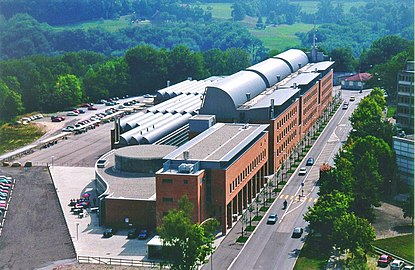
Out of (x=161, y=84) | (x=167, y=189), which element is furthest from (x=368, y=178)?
(x=161, y=84)

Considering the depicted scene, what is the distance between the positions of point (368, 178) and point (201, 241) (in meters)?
15.0

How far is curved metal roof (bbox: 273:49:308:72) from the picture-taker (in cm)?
7962

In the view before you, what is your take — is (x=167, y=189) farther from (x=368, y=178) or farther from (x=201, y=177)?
(x=368, y=178)

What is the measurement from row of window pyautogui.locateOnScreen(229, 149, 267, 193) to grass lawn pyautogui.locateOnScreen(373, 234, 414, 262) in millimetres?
9022

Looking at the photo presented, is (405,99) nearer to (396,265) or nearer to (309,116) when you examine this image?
(309,116)

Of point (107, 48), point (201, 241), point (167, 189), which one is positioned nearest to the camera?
point (201, 241)

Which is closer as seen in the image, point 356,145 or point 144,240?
point 144,240

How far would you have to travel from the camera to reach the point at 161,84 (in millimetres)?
105438

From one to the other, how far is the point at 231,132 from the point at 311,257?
47.6 feet

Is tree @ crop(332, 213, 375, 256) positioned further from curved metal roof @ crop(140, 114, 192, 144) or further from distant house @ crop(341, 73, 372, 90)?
distant house @ crop(341, 73, 372, 90)

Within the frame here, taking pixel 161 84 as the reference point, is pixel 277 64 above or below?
above

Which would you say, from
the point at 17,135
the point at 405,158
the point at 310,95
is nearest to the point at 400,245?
the point at 405,158

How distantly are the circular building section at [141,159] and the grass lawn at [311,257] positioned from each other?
1278 cm

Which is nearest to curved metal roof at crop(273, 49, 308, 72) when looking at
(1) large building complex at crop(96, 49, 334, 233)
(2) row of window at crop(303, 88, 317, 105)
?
(1) large building complex at crop(96, 49, 334, 233)
